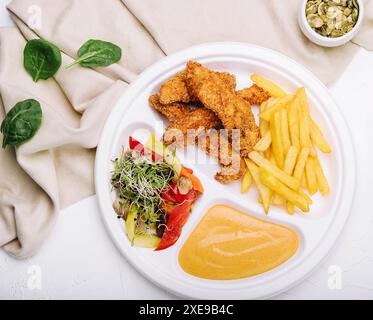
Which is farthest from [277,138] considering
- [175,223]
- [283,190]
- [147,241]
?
[147,241]

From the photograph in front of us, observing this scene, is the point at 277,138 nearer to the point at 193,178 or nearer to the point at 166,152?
the point at 193,178

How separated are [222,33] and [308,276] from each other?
1.50 meters

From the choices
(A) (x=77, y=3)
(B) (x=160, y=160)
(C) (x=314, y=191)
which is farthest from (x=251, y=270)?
(A) (x=77, y=3)

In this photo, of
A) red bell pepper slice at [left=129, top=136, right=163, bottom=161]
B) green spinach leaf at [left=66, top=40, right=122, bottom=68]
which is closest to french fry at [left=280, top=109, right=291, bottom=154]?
red bell pepper slice at [left=129, top=136, right=163, bottom=161]

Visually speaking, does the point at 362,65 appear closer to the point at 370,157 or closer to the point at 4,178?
the point at 370,157

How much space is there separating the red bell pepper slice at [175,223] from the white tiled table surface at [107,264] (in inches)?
11.1

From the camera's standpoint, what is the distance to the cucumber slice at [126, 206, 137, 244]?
9.42 ft

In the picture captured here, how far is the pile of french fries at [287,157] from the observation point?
107 inches

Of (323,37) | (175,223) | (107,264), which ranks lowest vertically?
(107,264)

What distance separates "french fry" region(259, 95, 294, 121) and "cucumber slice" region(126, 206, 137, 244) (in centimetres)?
88

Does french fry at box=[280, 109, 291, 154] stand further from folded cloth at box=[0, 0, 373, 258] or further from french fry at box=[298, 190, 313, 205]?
folded cloth at box=[0, 0, 373, 258]

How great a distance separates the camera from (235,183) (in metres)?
2.95

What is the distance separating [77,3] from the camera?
10.1ft

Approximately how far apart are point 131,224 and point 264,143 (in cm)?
86
